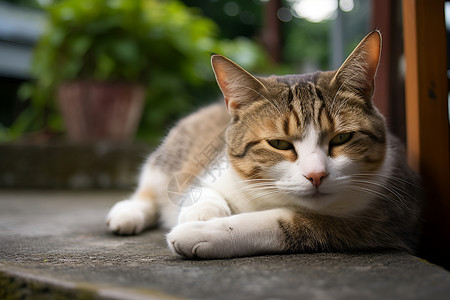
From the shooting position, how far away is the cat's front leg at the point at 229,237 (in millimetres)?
1236

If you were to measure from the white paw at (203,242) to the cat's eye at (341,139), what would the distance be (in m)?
0.45

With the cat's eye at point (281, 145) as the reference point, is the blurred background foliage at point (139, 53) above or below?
above

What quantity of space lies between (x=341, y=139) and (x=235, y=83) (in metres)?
0.44

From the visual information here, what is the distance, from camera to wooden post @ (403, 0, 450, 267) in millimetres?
1685

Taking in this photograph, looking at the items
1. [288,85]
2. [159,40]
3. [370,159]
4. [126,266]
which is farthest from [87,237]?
[159,40]

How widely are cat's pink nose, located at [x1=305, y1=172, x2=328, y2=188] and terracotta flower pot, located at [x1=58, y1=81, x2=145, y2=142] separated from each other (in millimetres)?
2850

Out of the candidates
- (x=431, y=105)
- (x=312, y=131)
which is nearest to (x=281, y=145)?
(x=312, y=131)

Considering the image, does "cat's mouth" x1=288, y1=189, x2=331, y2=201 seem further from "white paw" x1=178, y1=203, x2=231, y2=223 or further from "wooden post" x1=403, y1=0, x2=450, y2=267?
"wooden post" x1=403, y1=0, x2=450, y2=267

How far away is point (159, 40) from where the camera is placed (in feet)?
12.9

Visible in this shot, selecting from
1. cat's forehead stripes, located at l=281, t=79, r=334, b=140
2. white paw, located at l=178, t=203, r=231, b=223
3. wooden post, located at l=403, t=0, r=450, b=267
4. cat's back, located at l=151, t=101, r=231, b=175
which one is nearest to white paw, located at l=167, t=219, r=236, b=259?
white paw, located at l=178, t=203, r=231, b=223

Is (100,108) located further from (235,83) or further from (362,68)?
(362,68)

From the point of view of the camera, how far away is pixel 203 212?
144 cm

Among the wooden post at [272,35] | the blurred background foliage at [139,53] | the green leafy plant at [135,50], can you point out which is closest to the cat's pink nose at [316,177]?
the blurred background foliage at [139,53]

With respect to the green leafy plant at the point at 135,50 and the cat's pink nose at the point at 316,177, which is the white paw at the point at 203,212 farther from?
the green leafy plant at the point at 135,50
